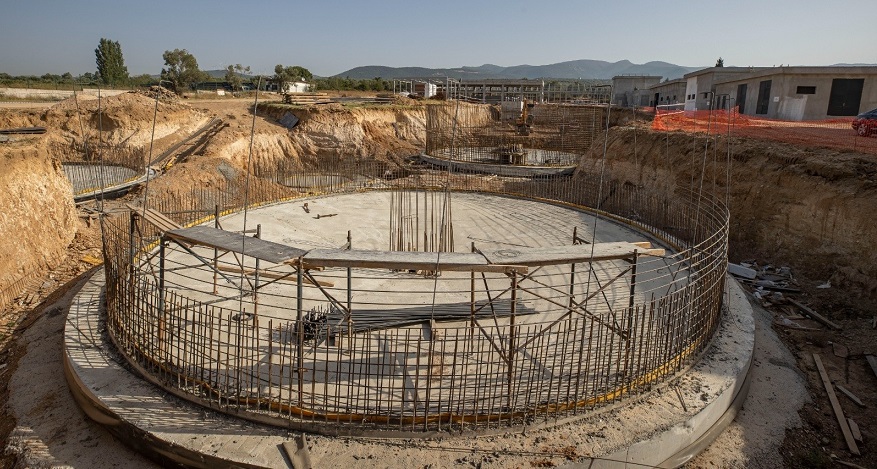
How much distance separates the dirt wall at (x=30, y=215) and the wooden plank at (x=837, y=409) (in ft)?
39.5

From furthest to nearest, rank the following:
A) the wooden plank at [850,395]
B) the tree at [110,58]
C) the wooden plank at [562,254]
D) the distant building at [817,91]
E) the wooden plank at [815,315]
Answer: the tree at [110,58] → the distant building at [817,91] → the wooden plank at [815,315] → the wooden plank at [850,395] → the wooden plank at [562,254]

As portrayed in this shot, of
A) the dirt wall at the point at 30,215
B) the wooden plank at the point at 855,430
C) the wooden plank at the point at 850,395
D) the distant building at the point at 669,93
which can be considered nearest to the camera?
the wooden plank at the point at 855,430

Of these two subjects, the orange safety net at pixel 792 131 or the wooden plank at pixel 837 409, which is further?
the orange safety net at pixel 792 131

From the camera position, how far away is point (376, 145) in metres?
27.3

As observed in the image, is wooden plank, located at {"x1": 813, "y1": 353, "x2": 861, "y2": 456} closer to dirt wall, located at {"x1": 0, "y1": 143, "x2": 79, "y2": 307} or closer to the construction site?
the construction site

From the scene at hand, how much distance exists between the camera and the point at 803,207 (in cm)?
1125

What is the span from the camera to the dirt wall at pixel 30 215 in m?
9.09

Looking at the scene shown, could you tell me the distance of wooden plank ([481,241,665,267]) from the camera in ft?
19.5

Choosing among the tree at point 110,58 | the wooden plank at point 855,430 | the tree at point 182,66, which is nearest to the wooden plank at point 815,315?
the wooden plank at point 855,430

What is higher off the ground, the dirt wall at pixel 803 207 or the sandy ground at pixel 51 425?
the dirt wall at pixel 803 207

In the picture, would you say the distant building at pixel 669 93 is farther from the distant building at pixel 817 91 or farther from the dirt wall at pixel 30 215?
the dirt wall at pixel 30 215

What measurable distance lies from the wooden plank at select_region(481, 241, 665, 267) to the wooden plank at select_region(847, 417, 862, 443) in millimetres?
2970

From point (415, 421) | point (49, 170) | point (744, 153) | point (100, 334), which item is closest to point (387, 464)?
Answer: point (415, 421)

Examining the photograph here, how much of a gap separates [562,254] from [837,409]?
4055 mm
